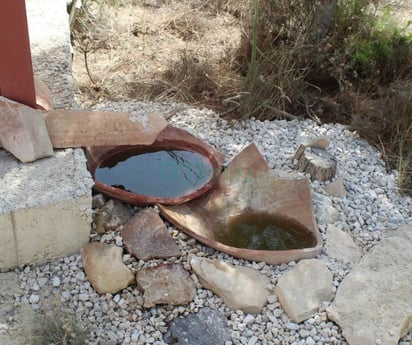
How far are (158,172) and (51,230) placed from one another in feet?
2.44

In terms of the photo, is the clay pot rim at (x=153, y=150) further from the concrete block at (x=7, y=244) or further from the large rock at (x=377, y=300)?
the large rock at (x=377, y=300)

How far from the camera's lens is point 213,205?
3.46 meters

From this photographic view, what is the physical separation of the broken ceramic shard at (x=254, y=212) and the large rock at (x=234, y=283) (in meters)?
0.11

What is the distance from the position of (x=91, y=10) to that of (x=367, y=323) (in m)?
3.85

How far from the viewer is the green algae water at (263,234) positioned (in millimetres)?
3266

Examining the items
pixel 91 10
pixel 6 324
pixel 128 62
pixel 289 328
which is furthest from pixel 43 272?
pixel 91 10

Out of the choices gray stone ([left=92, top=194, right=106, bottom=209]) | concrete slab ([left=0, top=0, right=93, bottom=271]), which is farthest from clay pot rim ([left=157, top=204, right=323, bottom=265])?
concrete slab ([left=0, top=0, right=93, bottom=271])

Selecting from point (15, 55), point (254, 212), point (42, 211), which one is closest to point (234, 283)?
point (254, 212)

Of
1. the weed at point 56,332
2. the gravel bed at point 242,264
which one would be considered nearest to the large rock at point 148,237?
the gravel bed at point 242,264

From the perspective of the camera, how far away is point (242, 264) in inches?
123

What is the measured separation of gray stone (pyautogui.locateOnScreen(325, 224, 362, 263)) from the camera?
126 inches

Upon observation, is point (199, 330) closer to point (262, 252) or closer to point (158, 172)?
point (262, 252)

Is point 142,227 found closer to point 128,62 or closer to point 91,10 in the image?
point 128,62

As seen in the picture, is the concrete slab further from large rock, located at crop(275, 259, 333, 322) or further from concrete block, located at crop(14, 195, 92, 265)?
large rock, located at crop(275, 259, 333, 322)
